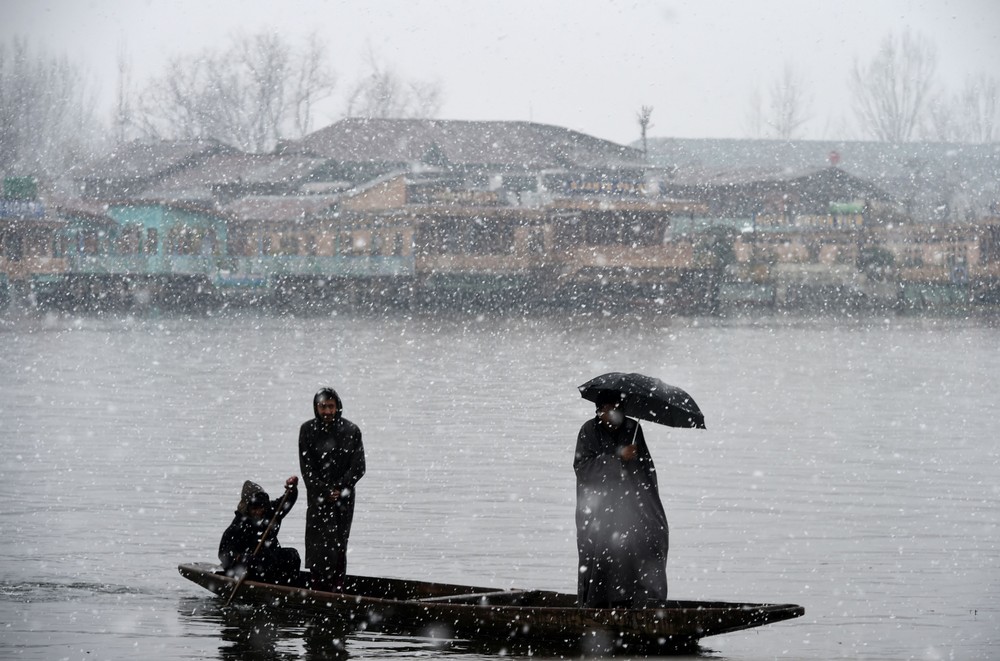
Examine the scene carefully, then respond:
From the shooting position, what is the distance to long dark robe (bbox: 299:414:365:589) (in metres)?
6.74

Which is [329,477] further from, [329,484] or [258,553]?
[258,553]

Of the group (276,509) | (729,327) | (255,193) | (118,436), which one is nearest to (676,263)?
(729,327)

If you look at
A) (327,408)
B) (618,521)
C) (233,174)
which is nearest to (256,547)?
(327,408)

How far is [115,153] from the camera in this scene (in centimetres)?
5434

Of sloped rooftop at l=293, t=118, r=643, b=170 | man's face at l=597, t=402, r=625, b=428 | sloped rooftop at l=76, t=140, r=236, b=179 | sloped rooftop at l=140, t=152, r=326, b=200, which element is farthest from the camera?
sloped rooftop at l=76, t=140, r=236, b=179

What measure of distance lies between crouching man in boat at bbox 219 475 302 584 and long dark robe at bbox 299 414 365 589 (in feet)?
0.64

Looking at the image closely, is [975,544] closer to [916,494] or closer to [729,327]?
[916,494]

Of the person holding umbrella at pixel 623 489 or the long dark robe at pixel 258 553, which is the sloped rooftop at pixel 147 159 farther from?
the person holding umbrella at pixel 623 489

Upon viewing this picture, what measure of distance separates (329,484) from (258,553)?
650mm

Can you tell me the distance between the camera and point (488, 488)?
39.2ft

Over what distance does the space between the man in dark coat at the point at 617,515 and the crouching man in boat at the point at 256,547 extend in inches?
66.5

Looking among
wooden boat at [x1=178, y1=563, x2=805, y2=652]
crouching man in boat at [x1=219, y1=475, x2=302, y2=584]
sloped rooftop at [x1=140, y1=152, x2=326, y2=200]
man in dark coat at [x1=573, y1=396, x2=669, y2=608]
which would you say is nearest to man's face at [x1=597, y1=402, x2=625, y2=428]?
man in dark coat at [x1=573, y1=396, x2=669, y2=608]

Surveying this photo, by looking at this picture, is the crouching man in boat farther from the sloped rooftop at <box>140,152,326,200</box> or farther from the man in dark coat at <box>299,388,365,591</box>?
the sloped rooftop at <box>140,152,326,200</box>

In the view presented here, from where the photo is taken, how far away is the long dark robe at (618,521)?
5.88m
